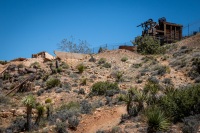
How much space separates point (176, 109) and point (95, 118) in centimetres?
595

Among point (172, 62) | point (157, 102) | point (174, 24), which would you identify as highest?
point (174, 24)

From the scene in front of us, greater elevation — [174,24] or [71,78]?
[174,24]

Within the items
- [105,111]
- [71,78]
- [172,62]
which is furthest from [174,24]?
[105,111]

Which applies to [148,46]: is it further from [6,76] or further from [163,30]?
[6,76]

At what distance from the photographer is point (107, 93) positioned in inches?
765

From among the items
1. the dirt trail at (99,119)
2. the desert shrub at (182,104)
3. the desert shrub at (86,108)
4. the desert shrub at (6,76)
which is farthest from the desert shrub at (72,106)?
the desert shrub at (6,76)

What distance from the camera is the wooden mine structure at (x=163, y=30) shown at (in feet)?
149

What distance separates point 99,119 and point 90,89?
23.1ft

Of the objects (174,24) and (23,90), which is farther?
(174,24)

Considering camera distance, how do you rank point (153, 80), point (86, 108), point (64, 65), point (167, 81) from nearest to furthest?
point (86, 108) → point (167, 81) → point (153, 80) → point (64, 65)

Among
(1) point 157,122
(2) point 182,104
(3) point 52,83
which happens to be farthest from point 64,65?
(1) point 157,122

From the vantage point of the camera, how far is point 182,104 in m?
10.9

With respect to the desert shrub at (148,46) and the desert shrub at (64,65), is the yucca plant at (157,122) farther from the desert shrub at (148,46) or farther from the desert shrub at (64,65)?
the desert shrub at (148,46)

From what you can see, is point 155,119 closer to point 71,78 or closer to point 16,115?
point 16,115
